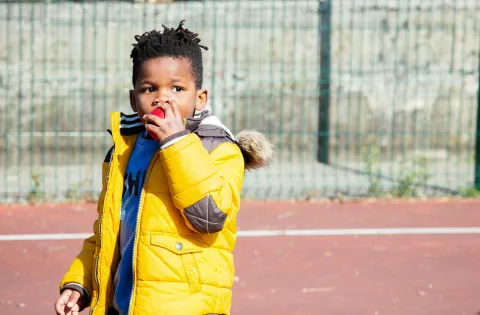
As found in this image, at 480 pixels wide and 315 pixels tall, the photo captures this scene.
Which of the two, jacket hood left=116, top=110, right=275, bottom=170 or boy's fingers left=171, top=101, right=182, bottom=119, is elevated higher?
boy's fingers left=171, top=101, right=182, bottom=119

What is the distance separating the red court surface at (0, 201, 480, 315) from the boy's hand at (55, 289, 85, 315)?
271cm

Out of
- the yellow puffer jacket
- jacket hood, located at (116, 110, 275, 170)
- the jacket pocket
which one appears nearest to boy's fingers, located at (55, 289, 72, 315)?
the yellow puffer jacket

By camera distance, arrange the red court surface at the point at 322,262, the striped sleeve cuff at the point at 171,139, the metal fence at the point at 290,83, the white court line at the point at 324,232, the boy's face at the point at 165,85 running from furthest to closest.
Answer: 1. the metal fence at the point at 290,83
2. the white court line at the point at 324,232
3. the red court surface at the point at 322,262
4. the boy's face at the point at 165,85
5. the striped sleeve cuff at the point at 171,139

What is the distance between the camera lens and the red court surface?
5.76 m

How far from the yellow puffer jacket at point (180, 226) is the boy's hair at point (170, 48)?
6.8 inches

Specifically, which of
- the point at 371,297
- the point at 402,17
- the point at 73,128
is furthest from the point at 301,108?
the point at 371,297

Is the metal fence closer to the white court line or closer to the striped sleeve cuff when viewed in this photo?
the white court line

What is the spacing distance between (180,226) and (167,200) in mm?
90

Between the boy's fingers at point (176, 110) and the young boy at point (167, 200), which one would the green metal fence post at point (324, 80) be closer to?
the young boy at point (167, 200)

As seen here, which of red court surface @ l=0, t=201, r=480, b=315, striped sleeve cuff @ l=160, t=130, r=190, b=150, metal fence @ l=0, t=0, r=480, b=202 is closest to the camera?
striped sleeve cuff @ l=160, t=130, r=190, b=150

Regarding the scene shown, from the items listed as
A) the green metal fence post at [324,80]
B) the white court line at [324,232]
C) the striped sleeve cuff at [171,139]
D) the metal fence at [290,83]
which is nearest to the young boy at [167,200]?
the striped sleeve cuff at [171,139]

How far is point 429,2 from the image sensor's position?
10.9 m

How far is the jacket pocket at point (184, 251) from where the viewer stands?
104 inches

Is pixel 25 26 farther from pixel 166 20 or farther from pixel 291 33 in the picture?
pixel 291 33
